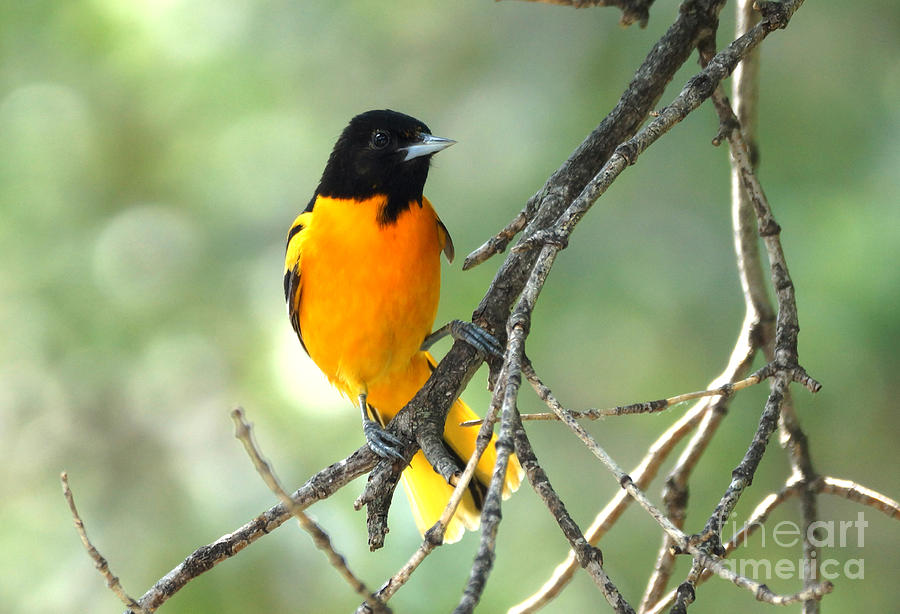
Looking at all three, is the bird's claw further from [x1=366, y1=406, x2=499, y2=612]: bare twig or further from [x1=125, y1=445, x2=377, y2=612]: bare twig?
[x1=366, y1=406, x2=499, y2=612]: bare twig

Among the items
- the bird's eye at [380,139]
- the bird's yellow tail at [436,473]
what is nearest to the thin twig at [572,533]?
the bird's yellow tail at [436,473]

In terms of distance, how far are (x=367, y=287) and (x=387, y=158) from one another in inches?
25.2

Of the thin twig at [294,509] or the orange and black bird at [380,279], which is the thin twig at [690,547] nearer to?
the thin twig at [294,509]

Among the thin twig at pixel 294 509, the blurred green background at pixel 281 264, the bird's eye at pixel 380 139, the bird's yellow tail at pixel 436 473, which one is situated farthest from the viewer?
the bird's eye at pixel 380 139

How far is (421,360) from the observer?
4246 mm

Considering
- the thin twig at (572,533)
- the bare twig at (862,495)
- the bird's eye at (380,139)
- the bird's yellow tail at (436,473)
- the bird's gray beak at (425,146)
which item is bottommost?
the bare twig at (862,495)

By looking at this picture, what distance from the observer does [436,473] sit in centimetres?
361

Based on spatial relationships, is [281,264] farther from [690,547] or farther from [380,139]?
[690,547]

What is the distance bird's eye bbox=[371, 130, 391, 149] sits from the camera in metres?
4.14

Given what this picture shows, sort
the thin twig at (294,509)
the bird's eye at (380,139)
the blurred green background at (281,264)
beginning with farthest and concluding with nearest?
the bird's eye at (380,139) < the blurred green background at (281,264) < the thin twig at (294,509)

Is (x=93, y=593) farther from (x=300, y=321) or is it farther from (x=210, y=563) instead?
(x=210, y=563)

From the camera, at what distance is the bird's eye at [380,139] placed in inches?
163

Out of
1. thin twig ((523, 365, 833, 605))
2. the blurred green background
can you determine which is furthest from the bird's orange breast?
thin twig ((523, 365, 833, 605))

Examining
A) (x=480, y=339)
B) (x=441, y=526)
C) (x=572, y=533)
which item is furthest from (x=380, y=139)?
(x=441, y=526)
